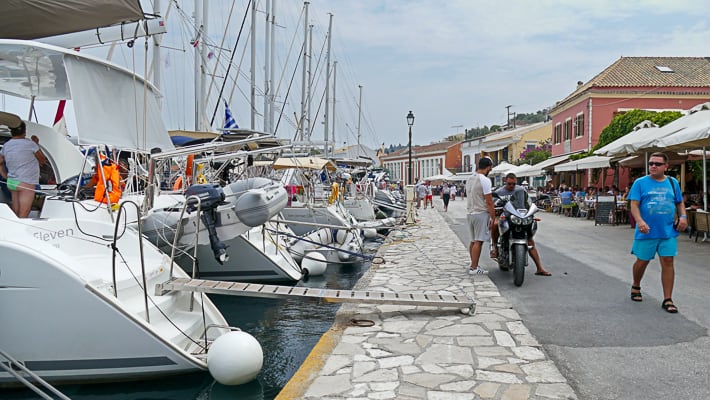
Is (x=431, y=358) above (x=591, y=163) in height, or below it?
below

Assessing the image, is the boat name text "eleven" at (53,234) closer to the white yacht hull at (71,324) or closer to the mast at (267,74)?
the white yacht hull at (71,324)

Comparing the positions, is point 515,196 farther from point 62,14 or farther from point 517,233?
point 62,14

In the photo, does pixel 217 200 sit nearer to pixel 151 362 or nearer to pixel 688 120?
pixel 151 362

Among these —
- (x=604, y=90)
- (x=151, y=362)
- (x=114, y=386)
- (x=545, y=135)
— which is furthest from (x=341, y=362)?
(x=545, y=135)

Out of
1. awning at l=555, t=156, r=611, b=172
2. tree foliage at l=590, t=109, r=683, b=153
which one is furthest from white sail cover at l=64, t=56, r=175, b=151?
tree foliage at l=590, t=109, r=683, b=153

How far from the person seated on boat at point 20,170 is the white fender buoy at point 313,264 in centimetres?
610

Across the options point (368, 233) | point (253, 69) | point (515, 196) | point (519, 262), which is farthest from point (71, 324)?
point (253, 69)

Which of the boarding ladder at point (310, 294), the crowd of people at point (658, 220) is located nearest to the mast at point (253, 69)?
the boarding ladder at point (310, 294)

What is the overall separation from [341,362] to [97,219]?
3.94 meters

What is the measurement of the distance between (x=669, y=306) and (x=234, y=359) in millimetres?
4784

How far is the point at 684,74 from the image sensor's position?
1264 inches

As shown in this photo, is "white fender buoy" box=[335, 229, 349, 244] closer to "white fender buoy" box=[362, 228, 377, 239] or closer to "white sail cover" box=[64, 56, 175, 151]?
"white fender buoy" box=[362, 228, 377, 239]

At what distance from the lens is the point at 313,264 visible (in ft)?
39.4

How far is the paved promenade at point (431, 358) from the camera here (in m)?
4.19
